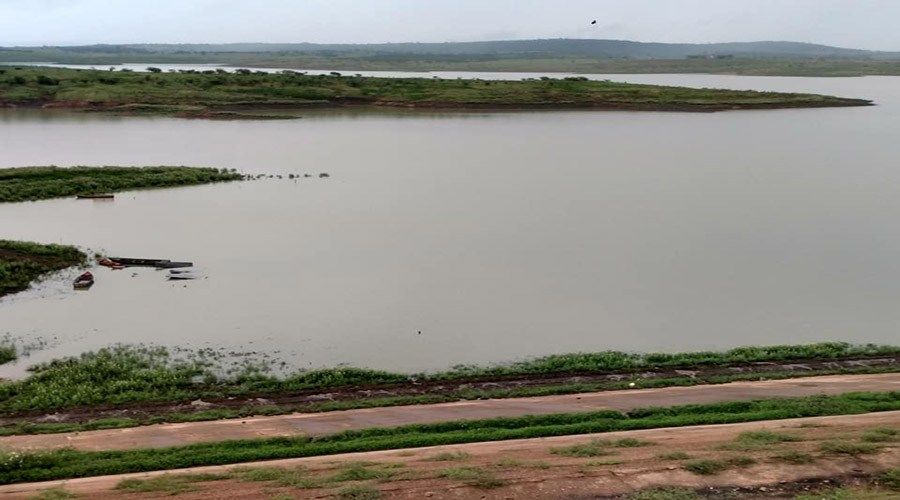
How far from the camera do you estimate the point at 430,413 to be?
12.2 metres

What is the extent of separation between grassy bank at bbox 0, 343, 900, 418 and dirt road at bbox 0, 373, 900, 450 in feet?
1.75

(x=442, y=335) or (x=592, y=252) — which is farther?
(x=592, y=252)

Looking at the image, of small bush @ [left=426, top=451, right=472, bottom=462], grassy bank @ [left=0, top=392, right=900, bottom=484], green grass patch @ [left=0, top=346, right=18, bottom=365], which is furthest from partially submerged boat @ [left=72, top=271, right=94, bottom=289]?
small bush @ [left=426, top=451, right=472, bottom=462]

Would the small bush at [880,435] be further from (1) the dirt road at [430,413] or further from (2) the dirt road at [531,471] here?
(1) the dirt road at [430,413]

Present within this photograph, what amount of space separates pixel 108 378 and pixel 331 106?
48.8 metres

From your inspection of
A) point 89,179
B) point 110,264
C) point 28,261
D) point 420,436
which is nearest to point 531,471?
point 420,436

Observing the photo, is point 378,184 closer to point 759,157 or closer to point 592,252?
point 592,252

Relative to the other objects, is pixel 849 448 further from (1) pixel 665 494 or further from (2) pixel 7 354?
(2) pixel 7 354

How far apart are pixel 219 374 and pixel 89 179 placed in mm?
19210

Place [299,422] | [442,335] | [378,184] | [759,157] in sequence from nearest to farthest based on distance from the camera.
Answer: [299,422], [442,335], [378,184], [759,157]

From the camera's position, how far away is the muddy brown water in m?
16.0

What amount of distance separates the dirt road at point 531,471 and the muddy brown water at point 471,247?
4.34 m

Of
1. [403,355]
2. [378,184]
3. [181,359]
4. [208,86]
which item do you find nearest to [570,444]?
[403,355]

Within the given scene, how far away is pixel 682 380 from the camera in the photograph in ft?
44.8
